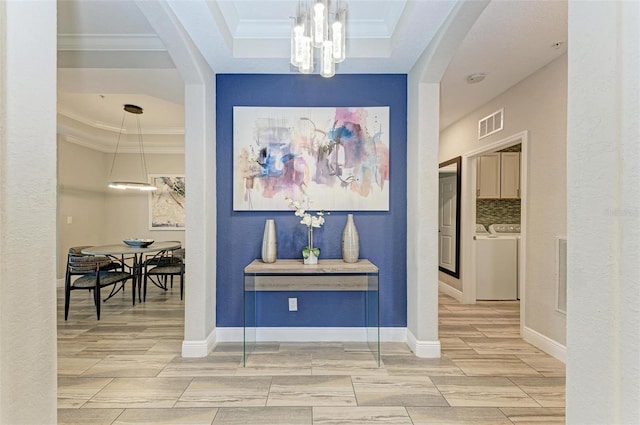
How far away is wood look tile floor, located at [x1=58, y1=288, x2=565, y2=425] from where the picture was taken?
78.0 inches

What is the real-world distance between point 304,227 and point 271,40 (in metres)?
1.64

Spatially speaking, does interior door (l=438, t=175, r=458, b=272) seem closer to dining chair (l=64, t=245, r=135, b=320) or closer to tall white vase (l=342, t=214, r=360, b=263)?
tall white vase (l=342, t=214, r=360, b=263)

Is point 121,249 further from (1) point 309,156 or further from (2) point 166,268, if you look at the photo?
(1) point 309,156

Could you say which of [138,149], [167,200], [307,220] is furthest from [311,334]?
[138,149]

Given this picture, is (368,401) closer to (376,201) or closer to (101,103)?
(376,201)

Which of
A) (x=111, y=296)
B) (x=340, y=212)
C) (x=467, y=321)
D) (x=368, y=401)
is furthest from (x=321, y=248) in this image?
(x=111, y=296)

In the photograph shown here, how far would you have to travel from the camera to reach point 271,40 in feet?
8.96

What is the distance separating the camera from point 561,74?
2797mm

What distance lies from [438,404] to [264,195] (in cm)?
212

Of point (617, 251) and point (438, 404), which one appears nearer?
point (617, 251)

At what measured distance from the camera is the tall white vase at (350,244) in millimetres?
2898

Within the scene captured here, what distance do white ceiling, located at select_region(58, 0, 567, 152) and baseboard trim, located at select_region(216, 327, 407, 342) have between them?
95.1 inches

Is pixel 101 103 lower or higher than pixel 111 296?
higher

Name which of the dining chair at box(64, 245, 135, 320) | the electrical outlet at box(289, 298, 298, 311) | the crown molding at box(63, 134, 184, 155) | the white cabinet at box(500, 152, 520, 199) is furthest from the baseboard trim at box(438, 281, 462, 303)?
the crown molding at box(63, 134, 184, 155)
